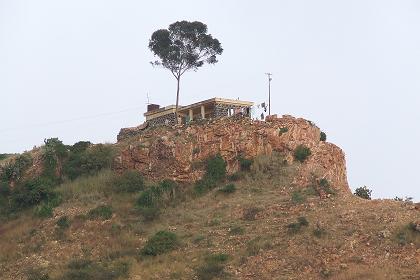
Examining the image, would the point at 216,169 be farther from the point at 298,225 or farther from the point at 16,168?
the point at 16,168

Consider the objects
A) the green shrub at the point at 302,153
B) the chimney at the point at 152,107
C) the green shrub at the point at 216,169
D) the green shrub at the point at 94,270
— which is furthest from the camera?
the chimney at the point at 152,107

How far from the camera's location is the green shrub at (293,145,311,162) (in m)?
30.0

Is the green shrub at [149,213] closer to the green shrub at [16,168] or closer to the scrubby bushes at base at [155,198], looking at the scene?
the scrubby bushes at base at [155,198]

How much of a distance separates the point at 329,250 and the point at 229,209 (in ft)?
20.6

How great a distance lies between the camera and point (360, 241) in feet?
71.5

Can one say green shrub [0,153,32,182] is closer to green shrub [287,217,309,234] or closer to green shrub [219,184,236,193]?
green shrub [219,184,236,193]

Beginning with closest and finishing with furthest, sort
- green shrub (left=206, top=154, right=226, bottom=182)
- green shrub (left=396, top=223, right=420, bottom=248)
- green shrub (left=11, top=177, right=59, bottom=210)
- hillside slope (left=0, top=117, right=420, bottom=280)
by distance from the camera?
green shrub (left=396, top=223, right=420, bottom=248), hillside slope (left=0, top=117, right=420, bottom=280), green shrub (left=206, top=154, right=226, bottom=182), green shrub (left=11, top=177, right=59, bottom=210)

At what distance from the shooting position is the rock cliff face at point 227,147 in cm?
3034

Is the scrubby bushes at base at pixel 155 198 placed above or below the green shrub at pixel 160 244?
above

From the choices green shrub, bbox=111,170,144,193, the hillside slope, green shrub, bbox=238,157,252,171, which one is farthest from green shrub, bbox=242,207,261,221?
green shrub, bbox=111,170,144,193

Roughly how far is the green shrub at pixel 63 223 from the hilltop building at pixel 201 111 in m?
10.6

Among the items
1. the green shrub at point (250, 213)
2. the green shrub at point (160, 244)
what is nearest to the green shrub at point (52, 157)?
the green shrub at point (160, 244)

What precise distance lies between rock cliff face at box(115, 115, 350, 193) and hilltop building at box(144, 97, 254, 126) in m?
3.36

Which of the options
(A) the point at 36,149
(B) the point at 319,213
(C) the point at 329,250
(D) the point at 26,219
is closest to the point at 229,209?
(B) the point at 319,213
